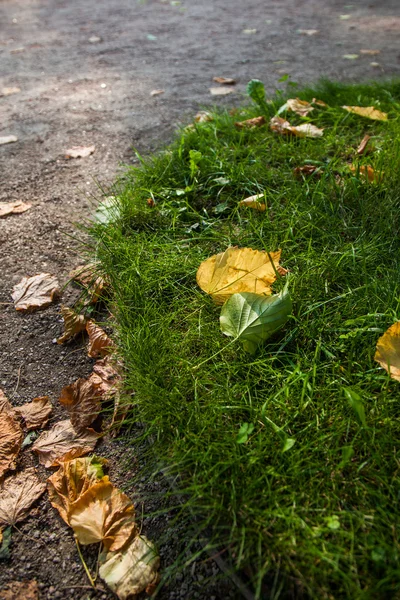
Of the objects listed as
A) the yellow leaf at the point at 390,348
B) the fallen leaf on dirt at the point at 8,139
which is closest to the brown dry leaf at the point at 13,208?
the fallen leaf on dirt at the point at 8,139

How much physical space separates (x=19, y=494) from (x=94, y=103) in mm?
2602

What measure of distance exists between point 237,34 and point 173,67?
1.13 meters

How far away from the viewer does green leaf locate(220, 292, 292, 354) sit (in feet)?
4.55

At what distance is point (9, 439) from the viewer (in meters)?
1.43

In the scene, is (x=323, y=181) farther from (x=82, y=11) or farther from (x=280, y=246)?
(x=82, y=11)

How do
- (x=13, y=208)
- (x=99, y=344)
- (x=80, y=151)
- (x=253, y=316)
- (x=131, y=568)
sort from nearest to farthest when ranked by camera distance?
(x=131, y=568) → (x=253, y=316) → (x=99, y=344) → (x=13, y=208) → (x=80, y=151)

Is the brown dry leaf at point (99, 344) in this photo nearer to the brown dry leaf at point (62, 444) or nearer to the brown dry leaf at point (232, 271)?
the brown dry leaf at point (62, 444)

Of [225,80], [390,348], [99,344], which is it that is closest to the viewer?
[390,348]

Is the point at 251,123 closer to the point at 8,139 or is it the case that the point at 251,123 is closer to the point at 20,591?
the point at 8,139

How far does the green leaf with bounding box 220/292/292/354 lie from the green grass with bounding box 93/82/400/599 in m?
0.05

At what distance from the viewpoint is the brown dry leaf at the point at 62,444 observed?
4.60 feet

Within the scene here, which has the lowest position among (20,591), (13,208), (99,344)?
(20,591)

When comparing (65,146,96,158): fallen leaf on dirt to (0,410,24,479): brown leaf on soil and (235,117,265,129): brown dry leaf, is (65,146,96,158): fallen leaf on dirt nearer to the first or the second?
(235,117,265,129): brown dry leaf

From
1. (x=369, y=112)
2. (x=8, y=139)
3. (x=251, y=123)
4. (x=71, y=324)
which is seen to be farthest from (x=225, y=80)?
(x=71, y=324)
